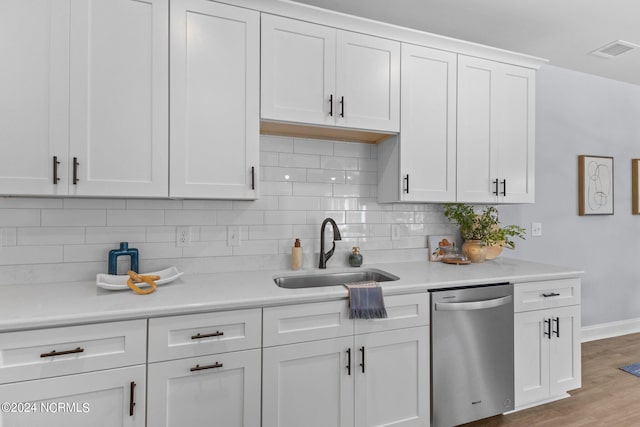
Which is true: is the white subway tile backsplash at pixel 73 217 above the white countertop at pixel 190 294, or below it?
above

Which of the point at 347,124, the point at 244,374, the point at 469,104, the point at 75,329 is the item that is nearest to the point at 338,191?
the point at 347,124

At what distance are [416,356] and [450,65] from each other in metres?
1.96

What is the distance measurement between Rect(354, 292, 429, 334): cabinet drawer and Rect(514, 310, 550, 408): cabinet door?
0.72 meters

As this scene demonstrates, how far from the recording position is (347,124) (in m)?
2.16

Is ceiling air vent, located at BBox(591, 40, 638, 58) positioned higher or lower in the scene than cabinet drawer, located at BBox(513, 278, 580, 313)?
higher

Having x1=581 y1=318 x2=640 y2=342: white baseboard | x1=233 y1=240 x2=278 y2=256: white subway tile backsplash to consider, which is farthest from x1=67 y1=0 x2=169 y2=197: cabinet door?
x1=581 y1=318 x2=640 y2=342: white baseboard

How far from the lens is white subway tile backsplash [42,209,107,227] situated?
6.21ft

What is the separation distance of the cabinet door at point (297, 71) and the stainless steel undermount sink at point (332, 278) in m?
1.02

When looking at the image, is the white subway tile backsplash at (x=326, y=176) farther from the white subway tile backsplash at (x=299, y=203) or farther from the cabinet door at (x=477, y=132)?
the cabinet door at (x=477, y=132)

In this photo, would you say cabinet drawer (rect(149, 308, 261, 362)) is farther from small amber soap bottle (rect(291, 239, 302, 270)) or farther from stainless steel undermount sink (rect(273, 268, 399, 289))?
small amber soap bottle (rect(291, 239, 302, 270))

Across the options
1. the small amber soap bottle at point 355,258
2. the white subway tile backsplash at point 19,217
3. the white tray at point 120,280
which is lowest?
the white tray at point 120,280

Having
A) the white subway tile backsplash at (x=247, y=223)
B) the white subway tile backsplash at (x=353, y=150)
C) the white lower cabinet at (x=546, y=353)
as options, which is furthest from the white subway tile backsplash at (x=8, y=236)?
the white lower cabinet at (x=546, y=353)

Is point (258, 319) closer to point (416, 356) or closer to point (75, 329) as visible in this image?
point (75, 329)

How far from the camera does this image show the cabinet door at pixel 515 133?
2.59 m
